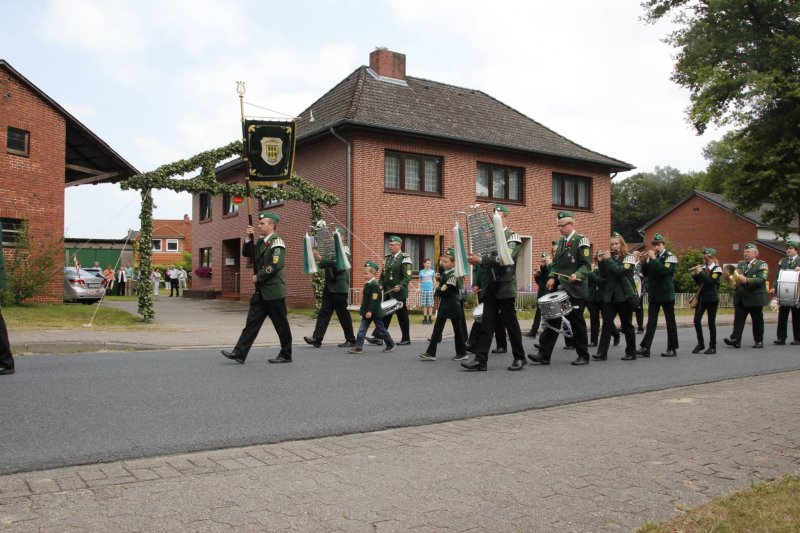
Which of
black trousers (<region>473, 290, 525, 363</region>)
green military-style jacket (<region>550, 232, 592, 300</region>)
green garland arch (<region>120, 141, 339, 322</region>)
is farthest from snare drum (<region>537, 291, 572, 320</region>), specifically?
green garland arch (<region>120, 141, 339, 322</region>)

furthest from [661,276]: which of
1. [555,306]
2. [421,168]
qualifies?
[421,168]

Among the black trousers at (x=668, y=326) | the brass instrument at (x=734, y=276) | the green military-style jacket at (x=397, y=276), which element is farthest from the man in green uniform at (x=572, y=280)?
the brass instrument at (x=734, y=276)

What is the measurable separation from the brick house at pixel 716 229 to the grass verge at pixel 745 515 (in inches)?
1914

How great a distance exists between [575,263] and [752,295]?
4.94 meters

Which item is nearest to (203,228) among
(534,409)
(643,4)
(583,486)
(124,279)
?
(124,279)

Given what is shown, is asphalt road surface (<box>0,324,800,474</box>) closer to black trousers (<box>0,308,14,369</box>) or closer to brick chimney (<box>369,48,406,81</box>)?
black trousers (<box>0,308,14,369</box>)

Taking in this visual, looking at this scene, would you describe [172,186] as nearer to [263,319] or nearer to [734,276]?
[263,319]

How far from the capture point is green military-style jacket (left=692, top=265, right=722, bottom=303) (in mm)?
12867

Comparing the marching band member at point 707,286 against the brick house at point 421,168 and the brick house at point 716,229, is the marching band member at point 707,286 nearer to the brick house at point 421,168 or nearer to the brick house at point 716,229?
the brick house at point 421,168

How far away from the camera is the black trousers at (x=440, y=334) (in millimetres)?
10852

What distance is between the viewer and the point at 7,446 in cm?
510

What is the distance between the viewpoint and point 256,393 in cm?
750

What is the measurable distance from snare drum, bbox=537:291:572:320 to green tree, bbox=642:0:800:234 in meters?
23.2

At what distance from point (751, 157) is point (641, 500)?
31241 mm
